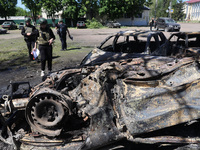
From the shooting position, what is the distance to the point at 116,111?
2477mm

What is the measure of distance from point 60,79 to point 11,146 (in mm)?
1348

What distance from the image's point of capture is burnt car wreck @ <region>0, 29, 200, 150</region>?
91.3 inches

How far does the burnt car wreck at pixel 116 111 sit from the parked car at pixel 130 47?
1661mm

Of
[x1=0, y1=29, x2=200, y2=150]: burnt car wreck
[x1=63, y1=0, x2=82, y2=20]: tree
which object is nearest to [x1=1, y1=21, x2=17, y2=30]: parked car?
[x1=63, y1=0, x2=82, y2=20]: tree

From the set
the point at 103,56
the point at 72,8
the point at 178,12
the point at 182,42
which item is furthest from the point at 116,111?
the point at 178,12

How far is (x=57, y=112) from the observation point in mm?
2736

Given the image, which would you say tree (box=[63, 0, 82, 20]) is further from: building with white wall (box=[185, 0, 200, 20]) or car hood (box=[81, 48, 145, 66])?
building with white wall (box=[185, 0, 200, 20])

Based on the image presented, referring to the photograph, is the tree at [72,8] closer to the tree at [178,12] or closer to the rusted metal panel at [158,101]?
the rusted metal panel at [158,101]

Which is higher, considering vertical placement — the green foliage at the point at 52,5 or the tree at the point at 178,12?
the tree at the point at 178,12

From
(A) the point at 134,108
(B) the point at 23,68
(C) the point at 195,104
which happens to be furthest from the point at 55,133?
(B) the point at 23,68

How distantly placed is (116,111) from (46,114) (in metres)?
1.10

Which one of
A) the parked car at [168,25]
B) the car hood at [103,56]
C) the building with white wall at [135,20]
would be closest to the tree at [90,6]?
the building with white wall at [135,20]

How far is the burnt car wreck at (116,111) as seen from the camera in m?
2.32

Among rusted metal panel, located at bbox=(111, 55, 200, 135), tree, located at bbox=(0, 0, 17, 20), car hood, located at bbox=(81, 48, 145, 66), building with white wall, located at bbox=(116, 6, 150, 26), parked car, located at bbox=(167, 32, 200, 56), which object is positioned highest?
tree, located at bbox=(0, 0, 17, 20)
